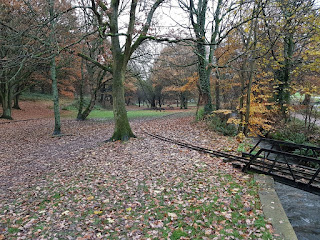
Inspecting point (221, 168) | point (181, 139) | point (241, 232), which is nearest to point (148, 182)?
point (221, 168)

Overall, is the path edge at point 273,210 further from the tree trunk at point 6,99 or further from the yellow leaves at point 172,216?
the tree trunk at point 6,99

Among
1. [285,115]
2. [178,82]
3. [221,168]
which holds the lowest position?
[221,168]

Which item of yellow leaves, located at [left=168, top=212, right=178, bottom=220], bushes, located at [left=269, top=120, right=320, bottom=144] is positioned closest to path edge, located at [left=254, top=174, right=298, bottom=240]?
yellow leaves, located at [left=168, top=212, right=178, bottom=220]

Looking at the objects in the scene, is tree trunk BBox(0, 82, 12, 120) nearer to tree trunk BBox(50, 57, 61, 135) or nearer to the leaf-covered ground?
tree trunk BBox(50, 57, 61, 135)

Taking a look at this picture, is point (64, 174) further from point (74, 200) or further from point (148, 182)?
point (148, 182)

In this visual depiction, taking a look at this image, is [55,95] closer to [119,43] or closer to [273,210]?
[119,43]

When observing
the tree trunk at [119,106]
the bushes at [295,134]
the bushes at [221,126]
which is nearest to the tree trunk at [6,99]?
the tree trunk at [119,106]

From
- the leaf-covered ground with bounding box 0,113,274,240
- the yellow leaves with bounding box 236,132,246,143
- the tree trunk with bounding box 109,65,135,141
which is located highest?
the tree trunk with bounding box 109,65,135,141

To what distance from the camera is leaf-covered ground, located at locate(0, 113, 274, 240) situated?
4434mm

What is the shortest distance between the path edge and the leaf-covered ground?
0.17 meters

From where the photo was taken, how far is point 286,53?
14.5m

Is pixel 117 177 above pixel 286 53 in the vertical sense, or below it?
below

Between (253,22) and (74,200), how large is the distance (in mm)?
10891

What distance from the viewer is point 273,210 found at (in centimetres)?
493
